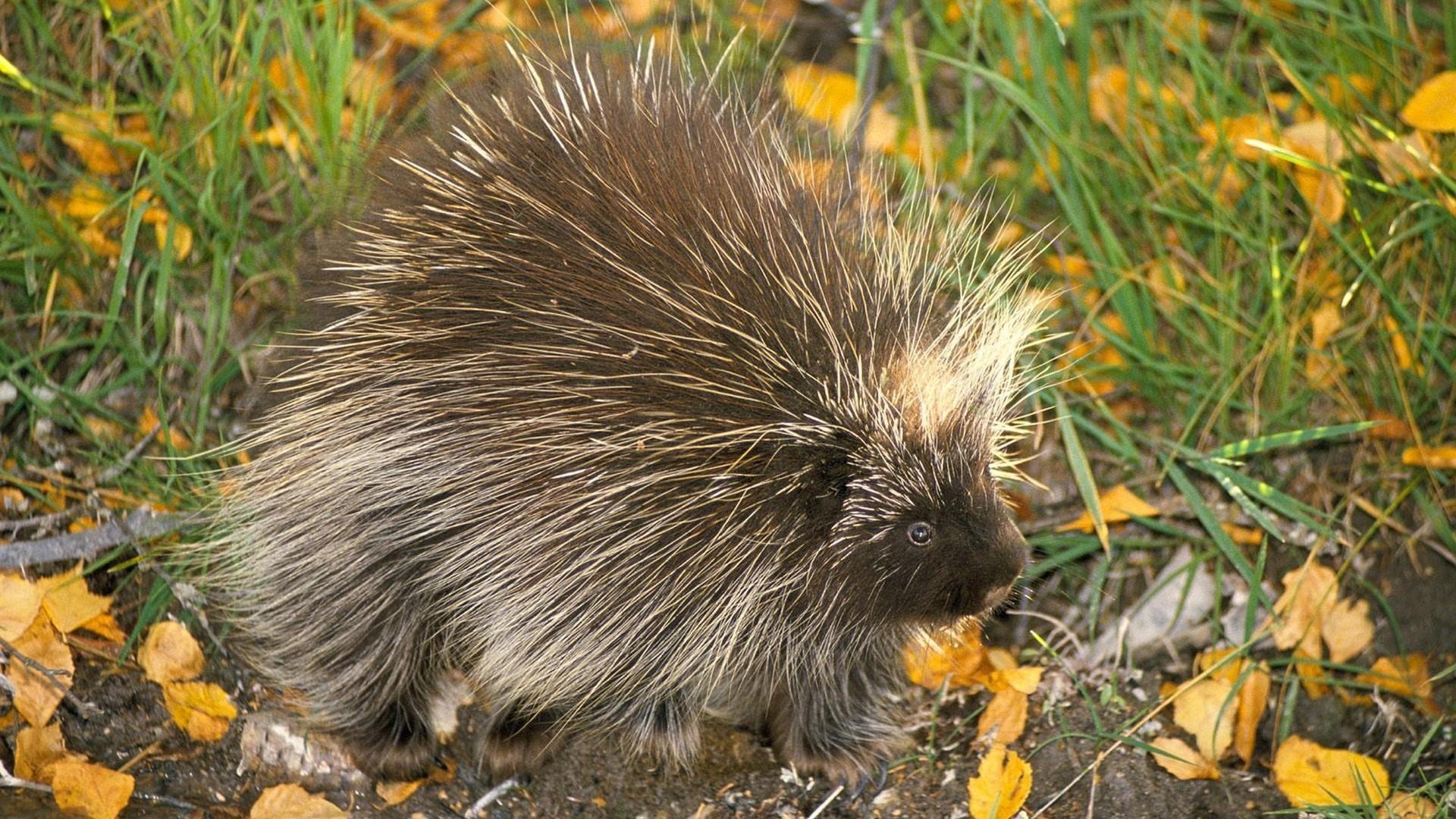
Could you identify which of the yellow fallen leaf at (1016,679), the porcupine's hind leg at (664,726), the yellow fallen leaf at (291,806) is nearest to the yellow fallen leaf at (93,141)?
the yellow fallen leaf at (291,806)

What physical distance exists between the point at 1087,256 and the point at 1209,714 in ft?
4.44

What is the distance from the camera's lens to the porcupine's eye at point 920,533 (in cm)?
272

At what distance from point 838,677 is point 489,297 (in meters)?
1.11

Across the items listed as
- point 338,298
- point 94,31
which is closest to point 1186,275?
point 338,298

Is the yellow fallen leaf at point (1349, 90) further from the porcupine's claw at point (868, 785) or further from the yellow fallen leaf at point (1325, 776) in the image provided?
the porcupine's claw at point (868, 785)

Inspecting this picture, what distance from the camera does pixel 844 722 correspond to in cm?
317

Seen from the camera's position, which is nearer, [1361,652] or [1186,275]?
[1361,652]

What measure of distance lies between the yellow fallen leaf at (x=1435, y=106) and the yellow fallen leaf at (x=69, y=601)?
3477 millimetres

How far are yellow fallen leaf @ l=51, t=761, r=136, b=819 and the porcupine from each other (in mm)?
518

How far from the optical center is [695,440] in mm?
2629

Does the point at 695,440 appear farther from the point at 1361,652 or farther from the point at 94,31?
the point at 94,31

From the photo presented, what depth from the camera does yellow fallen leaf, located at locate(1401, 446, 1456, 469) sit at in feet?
11.6

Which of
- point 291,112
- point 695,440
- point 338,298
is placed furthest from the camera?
point 291,112

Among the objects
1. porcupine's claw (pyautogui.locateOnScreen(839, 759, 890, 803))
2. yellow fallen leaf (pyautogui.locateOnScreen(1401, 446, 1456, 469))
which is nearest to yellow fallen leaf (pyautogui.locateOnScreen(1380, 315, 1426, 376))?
yellow fallen leaf (pyautogui.locateOnScreen(1401, 446, 1456, 469))
